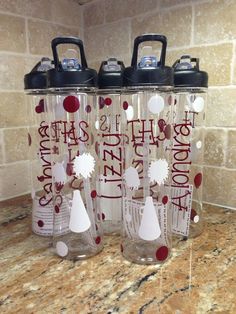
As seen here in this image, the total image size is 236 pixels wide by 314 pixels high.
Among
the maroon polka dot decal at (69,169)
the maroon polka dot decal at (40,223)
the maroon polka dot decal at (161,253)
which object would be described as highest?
the maroon polka dot decal at (69,169)

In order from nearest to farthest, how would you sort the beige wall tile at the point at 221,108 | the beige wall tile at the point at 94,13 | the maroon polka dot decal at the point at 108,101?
the maroon polka dot decal at the point at 108,101 < the beige wall tile at the point at 221,108 < the beige wall tile at the point at 94,13

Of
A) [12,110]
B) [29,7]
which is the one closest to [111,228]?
[12,110]

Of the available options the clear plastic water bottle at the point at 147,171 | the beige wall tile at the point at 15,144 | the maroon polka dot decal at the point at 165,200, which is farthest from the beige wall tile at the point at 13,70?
the maroon polka dot decal at the point at 165,200

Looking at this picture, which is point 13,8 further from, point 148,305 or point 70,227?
point 148,305

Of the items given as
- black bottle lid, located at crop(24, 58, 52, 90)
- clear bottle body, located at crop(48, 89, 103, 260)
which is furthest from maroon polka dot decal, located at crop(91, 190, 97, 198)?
black bottle lid, located at crop(24, 58, 52, 90)

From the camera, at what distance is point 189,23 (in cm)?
76

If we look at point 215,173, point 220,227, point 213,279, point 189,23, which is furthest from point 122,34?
point 213,279

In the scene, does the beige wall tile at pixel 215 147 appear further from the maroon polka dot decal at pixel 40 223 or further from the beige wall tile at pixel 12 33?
the beige wall tile at pixel 12 33

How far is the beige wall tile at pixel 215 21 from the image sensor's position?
69 centimetres

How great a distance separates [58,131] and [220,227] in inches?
15.6

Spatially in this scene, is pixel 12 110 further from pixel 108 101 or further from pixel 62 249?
pixel 62 249

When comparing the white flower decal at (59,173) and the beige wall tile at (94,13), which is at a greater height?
the beige wall tile at (94,13)

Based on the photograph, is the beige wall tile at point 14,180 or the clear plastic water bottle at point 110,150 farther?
the beige wall tile at point 14,180

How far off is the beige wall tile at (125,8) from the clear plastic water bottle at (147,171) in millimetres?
410
